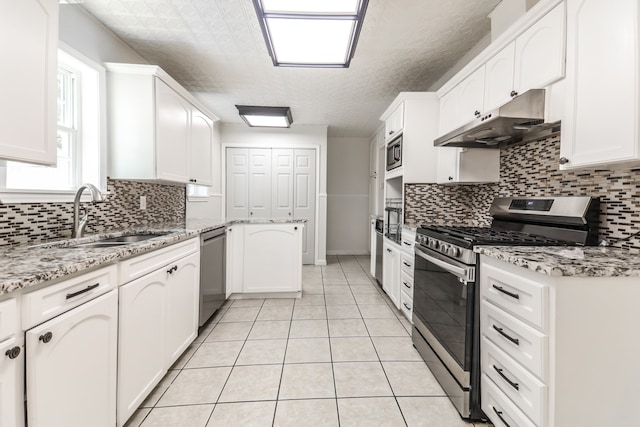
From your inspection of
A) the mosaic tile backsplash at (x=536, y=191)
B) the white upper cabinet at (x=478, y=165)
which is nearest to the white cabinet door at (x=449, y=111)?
the white upper cabinet at (x=478, y=165)

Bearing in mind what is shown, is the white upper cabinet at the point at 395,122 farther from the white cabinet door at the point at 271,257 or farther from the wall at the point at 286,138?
the wall at the point at 286,138

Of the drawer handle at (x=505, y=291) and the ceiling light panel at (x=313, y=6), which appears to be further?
the ceiling light panel at (x=313, y=6)

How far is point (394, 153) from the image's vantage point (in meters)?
3.17

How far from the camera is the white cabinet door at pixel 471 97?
2.08 metres

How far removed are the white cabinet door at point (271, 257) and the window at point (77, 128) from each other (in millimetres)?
1482

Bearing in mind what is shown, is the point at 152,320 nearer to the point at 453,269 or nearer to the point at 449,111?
the point at 453,269

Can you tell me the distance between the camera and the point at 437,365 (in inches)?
69.6

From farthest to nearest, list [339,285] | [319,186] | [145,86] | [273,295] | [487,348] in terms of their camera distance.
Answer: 1. [319,186]
2. [339,285]
3. [273,295]
4. [145,86]
5. [487,348]

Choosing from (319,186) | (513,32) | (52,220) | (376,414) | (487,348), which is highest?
(513,32)

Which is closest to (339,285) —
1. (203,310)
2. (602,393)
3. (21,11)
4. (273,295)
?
(273,295)

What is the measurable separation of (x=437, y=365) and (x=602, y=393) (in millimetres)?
861

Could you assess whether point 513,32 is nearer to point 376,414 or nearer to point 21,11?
point 376,414

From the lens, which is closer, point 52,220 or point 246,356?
point 52,220

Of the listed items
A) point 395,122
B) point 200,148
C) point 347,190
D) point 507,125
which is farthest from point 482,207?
point 347,190
